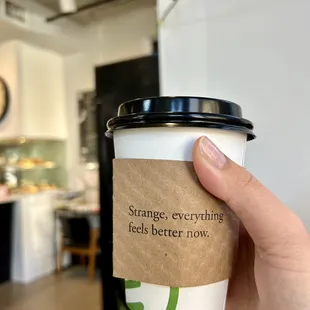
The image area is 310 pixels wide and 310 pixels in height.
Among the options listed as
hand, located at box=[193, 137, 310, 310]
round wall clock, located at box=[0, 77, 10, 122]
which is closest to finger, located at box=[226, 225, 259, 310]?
hand, located at box=[193, 137, 310, 310]

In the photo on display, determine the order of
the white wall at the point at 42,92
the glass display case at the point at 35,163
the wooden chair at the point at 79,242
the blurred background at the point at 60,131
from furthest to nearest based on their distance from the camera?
1. the glass display case at the point at 35,163
2. the white wall at the point at 42,92
3. the wooden chair at the point at 79,242
4. the blurred background at the point at 60,131

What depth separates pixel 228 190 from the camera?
1.40ft

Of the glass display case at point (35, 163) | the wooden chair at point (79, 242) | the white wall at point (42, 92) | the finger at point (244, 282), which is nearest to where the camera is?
the finger at point (244, 282)

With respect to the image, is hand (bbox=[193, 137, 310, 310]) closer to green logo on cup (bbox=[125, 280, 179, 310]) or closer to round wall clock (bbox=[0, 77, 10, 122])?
green logo on cup (bbox=[125, 280, 179, 310])

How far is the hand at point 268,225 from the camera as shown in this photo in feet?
1.37

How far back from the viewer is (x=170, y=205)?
0.42 meters

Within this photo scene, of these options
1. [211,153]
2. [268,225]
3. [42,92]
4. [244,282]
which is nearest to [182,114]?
[211,153]

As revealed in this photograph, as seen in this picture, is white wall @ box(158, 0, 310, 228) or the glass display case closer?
white wall @ box(158, 0, 310, 228)

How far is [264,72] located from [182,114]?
0.34m

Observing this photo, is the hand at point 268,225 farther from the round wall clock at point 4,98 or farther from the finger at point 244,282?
the round wall clock at point 4,98

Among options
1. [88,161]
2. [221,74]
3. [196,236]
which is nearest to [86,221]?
[88,161]

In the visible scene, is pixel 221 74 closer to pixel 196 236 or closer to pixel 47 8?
pixel 196 236

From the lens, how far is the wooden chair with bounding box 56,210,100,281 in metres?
3.33

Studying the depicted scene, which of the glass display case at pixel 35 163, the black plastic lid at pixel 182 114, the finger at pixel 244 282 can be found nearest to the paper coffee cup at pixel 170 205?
the black plastic lid at pixel 182 114
